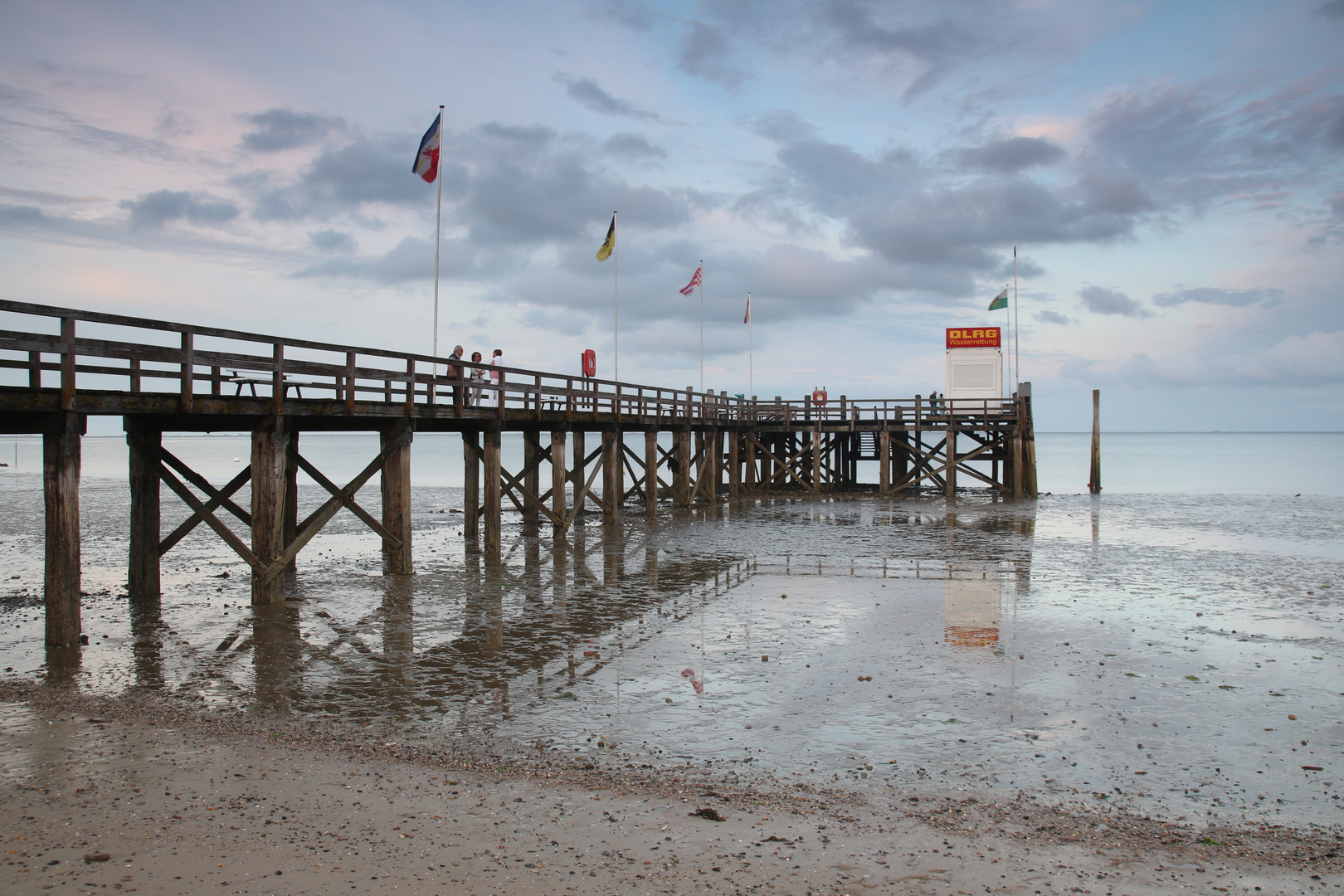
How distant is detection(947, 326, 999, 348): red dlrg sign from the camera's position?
133ft

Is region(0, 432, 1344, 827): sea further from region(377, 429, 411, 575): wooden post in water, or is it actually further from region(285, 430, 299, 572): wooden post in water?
region(285, 430, 299, 572): wooden post in water

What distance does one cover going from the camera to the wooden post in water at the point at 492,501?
1886cm

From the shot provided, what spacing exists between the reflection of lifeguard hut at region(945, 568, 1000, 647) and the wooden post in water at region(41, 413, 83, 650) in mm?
10891

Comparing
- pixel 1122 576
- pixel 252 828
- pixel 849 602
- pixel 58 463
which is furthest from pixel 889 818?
pixel 1122 576

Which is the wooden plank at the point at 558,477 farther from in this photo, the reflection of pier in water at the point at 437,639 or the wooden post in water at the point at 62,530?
the wooden post in water at the point at 62,530

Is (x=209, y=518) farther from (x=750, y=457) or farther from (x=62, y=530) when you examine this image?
(x=750, y=457)

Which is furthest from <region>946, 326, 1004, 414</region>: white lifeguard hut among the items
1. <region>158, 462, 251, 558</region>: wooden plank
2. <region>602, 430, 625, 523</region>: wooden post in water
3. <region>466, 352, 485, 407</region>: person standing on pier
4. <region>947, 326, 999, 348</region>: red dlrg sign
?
<region>158, 462, 251, 558</region>: wooden plank

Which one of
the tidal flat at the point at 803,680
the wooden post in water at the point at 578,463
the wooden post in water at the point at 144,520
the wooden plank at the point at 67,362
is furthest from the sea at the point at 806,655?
the wooden plank at the point at 67,362

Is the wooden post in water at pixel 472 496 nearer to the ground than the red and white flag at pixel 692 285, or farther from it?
nearer to the ground

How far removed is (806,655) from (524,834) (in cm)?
579

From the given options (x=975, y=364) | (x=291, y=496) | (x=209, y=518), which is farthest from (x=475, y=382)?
(x=975, y=364)

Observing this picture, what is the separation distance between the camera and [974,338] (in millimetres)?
40500

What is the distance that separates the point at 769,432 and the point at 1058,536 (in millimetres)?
18088

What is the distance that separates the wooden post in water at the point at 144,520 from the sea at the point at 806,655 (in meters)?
0.38
